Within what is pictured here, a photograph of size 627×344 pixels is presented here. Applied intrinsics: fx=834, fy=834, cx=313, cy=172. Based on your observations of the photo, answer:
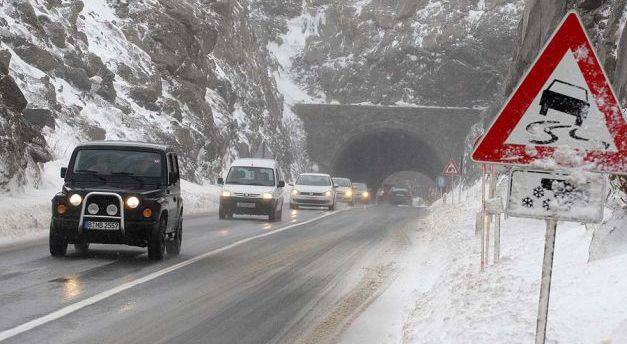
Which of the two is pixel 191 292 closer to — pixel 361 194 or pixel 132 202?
pixel 132 202

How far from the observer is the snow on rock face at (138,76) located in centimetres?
3303

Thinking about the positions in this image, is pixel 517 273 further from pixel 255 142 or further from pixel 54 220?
pixel 255 142

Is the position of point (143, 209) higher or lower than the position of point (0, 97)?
lower

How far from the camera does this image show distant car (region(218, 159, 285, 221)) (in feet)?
81.4

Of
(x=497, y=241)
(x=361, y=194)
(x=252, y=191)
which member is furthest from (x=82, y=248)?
(x=361, y=194)

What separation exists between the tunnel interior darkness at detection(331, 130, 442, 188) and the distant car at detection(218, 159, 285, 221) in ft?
131

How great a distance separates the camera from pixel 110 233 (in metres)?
12.3

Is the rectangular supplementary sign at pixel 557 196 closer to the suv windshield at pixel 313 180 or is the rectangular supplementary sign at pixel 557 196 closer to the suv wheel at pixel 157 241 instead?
the suv wheel at pixel 157 241

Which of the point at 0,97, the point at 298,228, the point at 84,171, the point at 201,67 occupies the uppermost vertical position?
the point at 201,67

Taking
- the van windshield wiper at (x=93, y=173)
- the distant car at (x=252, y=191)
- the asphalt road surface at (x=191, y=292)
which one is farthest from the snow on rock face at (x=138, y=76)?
the asphalt road surface at (x=191, y=292)

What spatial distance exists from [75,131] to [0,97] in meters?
10.3

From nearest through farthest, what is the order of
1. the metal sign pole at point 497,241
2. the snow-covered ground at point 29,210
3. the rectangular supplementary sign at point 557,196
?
1. the rectangular supplementary sign at point 557,196
2. the metal sign pole at point 497,241
3. the snow-covered ground at point 29,210

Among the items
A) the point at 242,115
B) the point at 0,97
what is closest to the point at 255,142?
the point at 242,115

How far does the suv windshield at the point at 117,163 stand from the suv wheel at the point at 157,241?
0.92m
